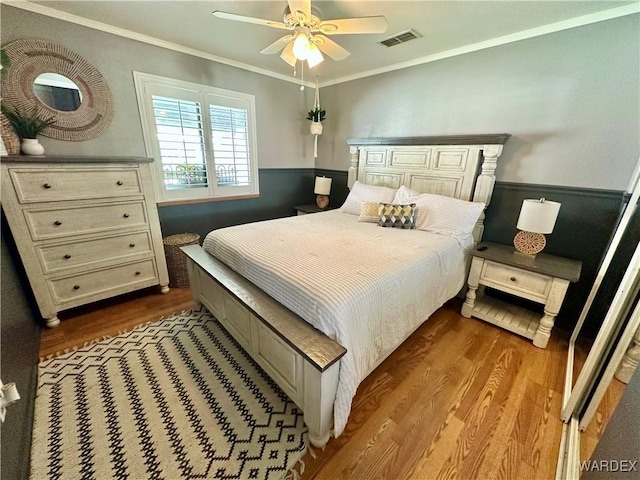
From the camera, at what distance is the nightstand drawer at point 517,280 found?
1867mm

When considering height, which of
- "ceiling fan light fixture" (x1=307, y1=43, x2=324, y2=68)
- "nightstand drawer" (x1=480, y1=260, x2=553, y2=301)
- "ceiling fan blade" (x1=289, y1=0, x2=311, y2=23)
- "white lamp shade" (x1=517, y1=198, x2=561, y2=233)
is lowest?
"nightstand drawer" (x1=480, y1=260, x2=553, y2=301)

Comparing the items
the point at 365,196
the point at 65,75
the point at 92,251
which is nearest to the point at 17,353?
the point at 92,251

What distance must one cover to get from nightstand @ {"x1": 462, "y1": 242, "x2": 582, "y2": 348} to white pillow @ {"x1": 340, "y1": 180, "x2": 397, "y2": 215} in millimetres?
1031

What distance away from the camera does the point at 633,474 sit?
0.65m

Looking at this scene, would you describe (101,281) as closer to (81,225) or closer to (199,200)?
(81,225)

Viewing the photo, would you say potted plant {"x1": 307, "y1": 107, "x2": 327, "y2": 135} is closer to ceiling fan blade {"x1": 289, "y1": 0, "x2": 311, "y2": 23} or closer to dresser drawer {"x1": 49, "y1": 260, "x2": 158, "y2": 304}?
ceiling fan blade {"x1": 289, "y1": 0, "x2": 311, "y2": 23}

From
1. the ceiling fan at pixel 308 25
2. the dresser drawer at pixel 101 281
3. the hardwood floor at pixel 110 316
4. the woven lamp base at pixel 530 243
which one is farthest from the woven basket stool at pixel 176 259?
the woven lamp base at pixel 530 243

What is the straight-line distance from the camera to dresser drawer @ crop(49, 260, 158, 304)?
6.59ft

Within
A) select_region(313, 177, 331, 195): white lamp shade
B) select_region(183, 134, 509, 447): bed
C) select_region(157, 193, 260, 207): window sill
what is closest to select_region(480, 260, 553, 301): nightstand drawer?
select_region(183, 134, 509, 447): bed

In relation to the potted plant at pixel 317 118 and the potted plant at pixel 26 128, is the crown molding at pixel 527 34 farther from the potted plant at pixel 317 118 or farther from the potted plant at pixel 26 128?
the potted plant at pixel 26 128

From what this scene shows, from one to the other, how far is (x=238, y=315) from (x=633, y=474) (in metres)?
1.69

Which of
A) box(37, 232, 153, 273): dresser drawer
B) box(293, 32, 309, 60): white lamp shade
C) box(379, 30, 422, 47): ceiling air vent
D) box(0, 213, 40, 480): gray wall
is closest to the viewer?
box(0, 213, 40, 480): gray wall

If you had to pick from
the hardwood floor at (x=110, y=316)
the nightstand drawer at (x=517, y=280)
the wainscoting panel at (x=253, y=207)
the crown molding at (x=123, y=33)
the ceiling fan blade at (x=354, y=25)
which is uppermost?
the crown molding at (x=123, y=33)

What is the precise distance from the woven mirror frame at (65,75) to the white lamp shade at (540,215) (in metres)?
3.69
